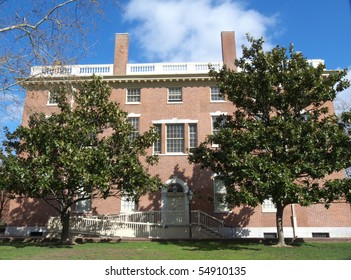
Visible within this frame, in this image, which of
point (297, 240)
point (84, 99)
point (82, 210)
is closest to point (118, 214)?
point (82, 210)

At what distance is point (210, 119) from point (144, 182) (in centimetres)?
928

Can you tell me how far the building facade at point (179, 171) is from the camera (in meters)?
22.1

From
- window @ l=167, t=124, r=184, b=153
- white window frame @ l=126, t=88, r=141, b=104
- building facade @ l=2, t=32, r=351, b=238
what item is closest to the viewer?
building facade @ l=2, t=32, r=351, b=238

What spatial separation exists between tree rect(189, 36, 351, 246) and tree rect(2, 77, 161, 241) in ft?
12.2

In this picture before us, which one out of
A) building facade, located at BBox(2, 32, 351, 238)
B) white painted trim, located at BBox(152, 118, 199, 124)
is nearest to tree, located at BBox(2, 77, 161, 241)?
building facade, located at BBox(2, 32, 351, 238)

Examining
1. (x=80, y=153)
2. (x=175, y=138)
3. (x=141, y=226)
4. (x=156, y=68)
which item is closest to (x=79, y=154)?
(x=80, y=153)

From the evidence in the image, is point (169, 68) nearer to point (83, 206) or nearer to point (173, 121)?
point (173, 121)

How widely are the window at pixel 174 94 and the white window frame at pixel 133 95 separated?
2.36 metres

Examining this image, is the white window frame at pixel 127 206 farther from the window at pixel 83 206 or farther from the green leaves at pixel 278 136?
the green leaves at pixel 278 136

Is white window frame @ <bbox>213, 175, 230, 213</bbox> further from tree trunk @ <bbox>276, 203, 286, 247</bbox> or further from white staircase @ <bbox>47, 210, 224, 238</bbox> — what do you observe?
tree trunk @ <bbox>276, 203, 286, 247</bbox>

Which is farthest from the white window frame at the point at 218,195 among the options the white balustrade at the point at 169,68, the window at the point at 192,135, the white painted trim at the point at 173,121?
the white balustrade at the point at 169,68

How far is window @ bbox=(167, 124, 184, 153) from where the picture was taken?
24.0m

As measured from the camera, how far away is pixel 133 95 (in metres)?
25.4

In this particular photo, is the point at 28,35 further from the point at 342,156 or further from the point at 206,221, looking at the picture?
the point at 206,221
